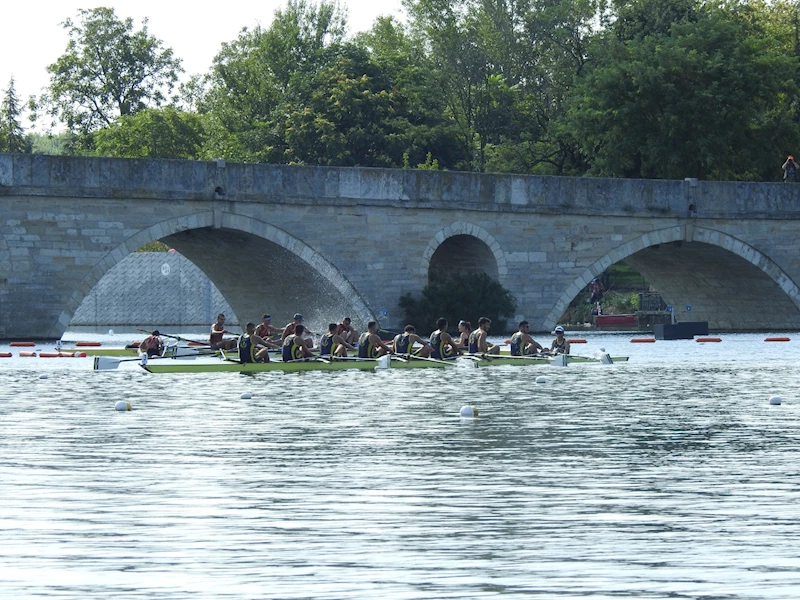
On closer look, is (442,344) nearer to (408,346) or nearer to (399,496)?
(408,346)

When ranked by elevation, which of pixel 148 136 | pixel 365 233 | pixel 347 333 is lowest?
pixel 347 333

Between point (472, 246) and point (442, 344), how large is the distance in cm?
1327

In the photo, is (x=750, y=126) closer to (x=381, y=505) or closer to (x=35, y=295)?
(x=35, y=295)

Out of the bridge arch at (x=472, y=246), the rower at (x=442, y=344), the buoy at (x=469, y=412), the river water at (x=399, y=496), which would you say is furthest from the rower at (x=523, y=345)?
the buoy at (x=469, y=412)

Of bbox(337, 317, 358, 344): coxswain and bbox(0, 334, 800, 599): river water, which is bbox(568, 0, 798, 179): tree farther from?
bbox(0, 334, 800, 599): river water

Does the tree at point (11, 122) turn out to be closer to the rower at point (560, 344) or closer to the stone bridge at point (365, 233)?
the stone bridge at point (365, 233)

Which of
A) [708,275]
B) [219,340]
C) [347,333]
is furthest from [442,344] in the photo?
[708,275]

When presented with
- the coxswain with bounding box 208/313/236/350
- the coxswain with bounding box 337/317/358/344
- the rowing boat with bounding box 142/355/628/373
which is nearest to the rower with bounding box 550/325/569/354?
the rowing boat with bounding box 142/355/628/373

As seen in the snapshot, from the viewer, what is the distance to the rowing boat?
2673 centimetres

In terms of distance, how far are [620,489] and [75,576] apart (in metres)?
4.76

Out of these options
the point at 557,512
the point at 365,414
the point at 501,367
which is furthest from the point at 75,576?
the point at 501,367

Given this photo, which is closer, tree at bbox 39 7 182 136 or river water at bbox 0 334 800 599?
river water at bbox 0 334 800 599

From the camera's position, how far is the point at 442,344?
2873 centimetres

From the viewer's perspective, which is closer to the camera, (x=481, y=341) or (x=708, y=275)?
(x=481, y=341)
